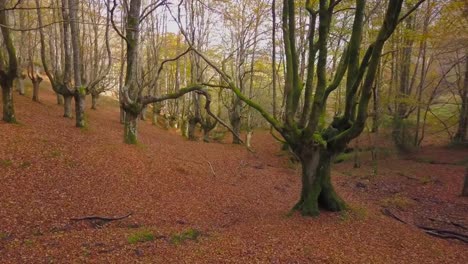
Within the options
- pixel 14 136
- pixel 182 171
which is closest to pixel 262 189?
pixel 182 171

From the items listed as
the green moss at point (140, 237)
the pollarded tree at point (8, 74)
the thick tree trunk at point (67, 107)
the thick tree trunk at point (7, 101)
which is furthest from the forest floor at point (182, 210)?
the thick tree trunk at point (67, 107)

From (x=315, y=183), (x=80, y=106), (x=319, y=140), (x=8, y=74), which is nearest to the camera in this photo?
(x=319, y=140)

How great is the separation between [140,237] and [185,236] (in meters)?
0.83

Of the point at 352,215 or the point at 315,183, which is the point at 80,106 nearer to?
the point at 315,183

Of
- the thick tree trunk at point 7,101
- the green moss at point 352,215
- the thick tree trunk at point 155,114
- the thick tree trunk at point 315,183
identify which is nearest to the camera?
the green moss at point 352,215

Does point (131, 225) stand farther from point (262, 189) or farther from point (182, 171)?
point (262, 189)

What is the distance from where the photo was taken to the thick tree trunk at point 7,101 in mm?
9922

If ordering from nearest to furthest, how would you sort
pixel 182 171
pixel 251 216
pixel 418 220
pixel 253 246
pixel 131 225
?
pixel 253 246
pixel 131 225
pixel 251 216
pixel 418 220
pixel 182 171

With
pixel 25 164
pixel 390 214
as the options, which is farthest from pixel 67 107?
pixel 390 214

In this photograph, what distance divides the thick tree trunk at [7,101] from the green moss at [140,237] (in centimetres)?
752

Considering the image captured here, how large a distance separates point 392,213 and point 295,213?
338cm

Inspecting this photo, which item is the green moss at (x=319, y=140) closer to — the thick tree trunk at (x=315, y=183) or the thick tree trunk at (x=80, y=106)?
the thick tree trunk at (x=315, y=183)

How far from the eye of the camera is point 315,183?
7.37 metres

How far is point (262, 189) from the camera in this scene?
10773 mm
